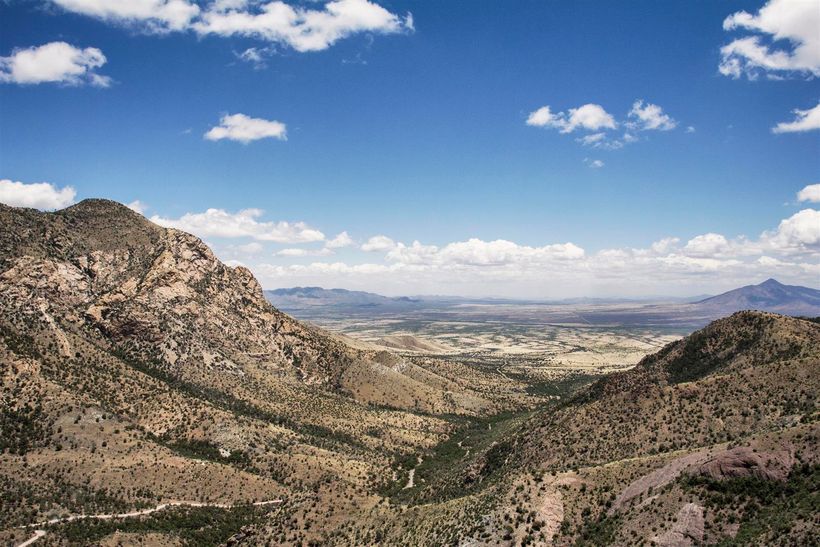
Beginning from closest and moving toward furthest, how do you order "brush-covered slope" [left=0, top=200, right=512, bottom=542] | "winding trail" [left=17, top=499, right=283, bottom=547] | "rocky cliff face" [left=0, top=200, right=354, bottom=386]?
"winding trail" [left=17, top=499, right=283, bottom=547] < "brush-covered slope" [left=0, top=200, right=512, bottom=542] < "rocky cliff face" [left=0, top=200, right=354, bottom=386]

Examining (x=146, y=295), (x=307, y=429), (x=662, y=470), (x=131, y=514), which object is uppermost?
(x=146, y=295)

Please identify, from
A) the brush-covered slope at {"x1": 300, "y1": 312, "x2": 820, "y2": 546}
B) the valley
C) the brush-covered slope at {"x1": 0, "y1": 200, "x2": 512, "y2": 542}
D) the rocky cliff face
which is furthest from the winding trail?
the rocky cliff face

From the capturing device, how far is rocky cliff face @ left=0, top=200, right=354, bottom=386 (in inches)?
4146

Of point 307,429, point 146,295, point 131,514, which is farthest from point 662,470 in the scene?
point 146,295

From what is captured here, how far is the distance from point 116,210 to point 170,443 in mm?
77206

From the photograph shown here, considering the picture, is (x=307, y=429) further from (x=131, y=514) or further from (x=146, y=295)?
(x=146, y=295)

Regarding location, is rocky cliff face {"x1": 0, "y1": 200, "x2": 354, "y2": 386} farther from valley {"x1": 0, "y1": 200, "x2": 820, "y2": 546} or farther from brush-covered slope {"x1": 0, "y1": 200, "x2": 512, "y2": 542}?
valley {"x1": 0, "y1": 200, "x2": 820, "y2": 546}

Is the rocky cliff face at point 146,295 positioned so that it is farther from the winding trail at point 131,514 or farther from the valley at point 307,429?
the winding trail at point 131,514

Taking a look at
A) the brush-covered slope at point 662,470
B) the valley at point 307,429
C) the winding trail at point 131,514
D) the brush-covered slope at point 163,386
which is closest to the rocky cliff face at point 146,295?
the brush-covered slope at point 163,386

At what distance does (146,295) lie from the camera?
378ft

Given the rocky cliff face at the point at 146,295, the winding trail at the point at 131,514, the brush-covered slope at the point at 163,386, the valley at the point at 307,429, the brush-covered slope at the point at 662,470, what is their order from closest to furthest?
1. the brush-covered slope at the point at 662,470
2. the valley at the point at 307,429
3. the winding trail at the point at 131,514
4. the brush-covered slope at the point at 163,386
5. the rocky cliff face at the point at 146,295

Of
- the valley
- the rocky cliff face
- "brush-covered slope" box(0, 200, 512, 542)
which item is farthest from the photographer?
the rocky cliff face

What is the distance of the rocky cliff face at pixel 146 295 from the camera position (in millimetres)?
105312

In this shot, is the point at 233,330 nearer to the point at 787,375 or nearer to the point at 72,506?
the point at 72,506
